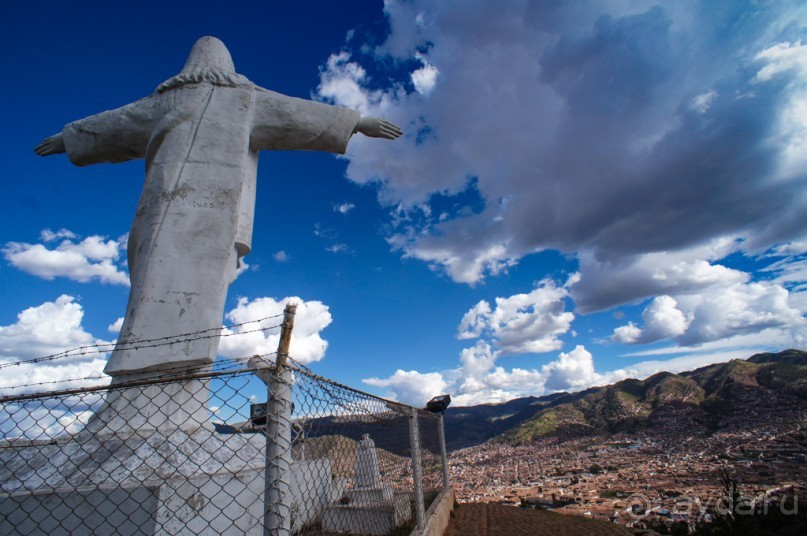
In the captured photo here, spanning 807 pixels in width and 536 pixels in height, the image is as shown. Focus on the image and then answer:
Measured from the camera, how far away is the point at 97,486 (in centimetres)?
239

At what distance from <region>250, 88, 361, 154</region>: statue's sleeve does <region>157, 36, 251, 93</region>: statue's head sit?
0.37 m

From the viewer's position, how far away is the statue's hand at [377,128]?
5.32 meters

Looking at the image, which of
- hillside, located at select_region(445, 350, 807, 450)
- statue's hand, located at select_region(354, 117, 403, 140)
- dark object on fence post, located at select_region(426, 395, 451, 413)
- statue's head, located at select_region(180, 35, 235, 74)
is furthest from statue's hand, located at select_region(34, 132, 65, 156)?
hillside, located at select_region(445, 350, 807, 450)

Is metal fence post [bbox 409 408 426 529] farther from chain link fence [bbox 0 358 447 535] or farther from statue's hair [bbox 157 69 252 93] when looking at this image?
statue's hair [bbox 157 69 252 93]

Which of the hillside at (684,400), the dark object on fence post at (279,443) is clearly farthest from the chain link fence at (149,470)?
the hillside at (684,400)

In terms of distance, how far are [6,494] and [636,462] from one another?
211ft

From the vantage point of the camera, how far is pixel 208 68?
4934 millimetres

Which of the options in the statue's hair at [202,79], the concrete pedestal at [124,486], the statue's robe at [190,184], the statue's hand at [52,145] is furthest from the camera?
the statue's hand at [52,145]

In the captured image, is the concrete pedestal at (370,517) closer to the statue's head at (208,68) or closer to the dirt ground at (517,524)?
the dirt ground at (517,524)

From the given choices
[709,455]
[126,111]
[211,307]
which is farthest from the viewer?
[709,455]

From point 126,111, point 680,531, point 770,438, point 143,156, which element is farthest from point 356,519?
point 770,438

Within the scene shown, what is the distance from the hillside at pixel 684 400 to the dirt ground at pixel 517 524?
79.6 meters

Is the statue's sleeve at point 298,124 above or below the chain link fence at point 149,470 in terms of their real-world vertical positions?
above

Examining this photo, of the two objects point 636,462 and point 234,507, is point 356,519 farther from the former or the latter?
point 636,462
